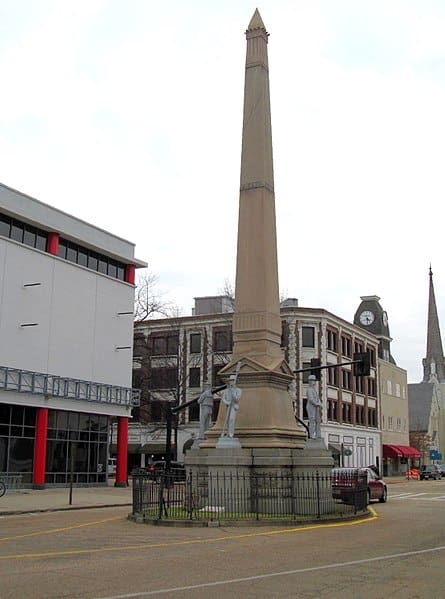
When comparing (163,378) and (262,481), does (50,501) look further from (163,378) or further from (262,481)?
(163,378)

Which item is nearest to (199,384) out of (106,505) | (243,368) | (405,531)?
(106,505)

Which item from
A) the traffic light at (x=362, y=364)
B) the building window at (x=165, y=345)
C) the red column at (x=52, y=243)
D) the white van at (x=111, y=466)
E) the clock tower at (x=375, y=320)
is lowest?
the white van at (x=111, y=466)

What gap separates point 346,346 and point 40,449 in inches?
1354

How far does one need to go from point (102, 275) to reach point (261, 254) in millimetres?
20629

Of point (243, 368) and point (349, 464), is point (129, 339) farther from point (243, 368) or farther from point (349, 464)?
point (349, 464)

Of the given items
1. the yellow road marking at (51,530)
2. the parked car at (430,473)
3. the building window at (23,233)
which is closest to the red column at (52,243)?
the building window at (23,233)

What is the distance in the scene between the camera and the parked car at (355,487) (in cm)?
2100

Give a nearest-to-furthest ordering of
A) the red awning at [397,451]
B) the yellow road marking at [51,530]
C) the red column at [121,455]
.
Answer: the yellow road marking at [51,530], the red column at [121,455], the red awning at [397,451]

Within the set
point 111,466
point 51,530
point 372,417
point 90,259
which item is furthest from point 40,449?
point 372,417

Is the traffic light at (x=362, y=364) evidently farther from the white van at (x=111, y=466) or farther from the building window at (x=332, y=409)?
the building window at (x=332, y=409)

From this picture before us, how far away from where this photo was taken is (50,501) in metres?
27.5

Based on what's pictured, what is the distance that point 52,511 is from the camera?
78.2 feet

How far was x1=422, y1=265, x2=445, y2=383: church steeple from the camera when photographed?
13550 cm

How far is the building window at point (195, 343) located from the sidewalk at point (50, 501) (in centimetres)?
2677
